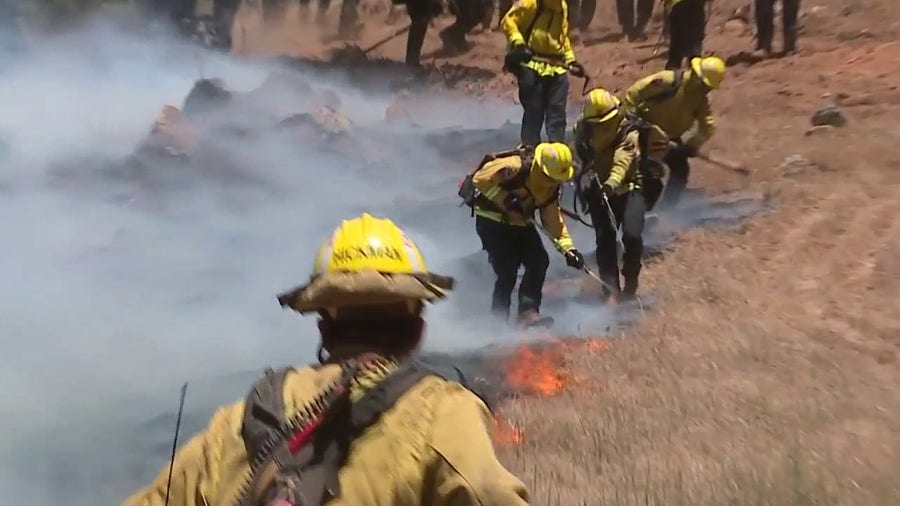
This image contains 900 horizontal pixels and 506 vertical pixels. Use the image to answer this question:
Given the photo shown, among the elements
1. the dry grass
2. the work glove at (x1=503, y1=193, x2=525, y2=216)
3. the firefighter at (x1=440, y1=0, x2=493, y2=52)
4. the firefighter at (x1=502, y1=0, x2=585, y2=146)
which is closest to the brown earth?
the dry grass

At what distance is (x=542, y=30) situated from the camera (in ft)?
17.7

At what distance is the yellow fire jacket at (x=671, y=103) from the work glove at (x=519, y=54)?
61 cm

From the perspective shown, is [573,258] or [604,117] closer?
[573,258]

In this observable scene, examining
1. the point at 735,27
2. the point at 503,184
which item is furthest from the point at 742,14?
the point at 503,184

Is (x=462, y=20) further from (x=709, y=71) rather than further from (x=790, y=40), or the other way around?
(x=709, y=71)

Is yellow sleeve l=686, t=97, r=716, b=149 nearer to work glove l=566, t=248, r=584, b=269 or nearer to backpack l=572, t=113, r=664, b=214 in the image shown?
backpack l=572, t=113, r=664, b=214

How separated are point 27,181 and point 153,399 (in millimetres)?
3484

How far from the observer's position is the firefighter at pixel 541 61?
5402 mm

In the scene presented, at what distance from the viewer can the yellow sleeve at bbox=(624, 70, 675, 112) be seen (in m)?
5.02

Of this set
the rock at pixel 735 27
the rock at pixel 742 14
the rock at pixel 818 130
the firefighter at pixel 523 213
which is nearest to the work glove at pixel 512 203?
the firefighter at pixel 523 213

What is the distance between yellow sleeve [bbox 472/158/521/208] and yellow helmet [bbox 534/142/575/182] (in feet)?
0.34

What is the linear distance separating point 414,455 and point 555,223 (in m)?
3.06

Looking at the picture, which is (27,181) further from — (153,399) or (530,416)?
(530,416)

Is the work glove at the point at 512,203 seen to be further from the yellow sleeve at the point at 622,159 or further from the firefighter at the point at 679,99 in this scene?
the firefighter at the point at 679,99
